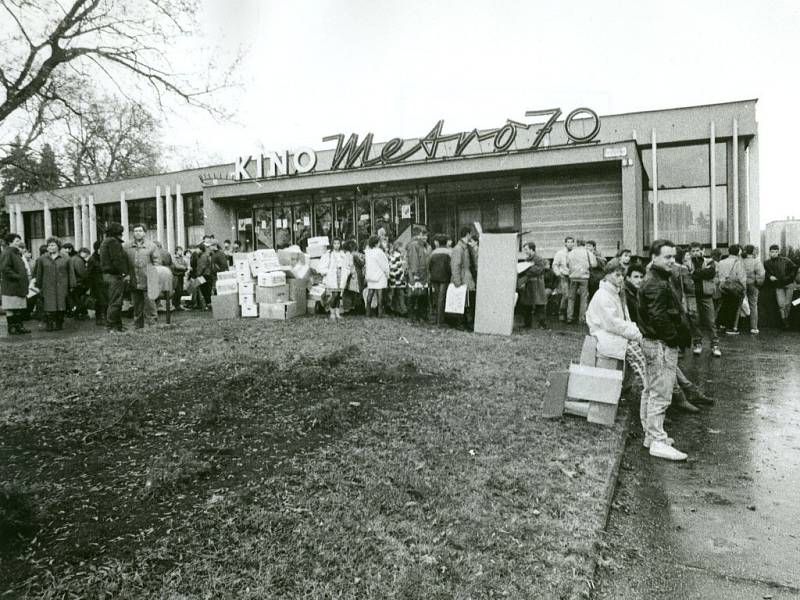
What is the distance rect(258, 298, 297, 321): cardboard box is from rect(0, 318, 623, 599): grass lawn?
15.1ft

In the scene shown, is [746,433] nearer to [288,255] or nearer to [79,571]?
[79,571]

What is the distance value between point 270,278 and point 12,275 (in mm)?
4786

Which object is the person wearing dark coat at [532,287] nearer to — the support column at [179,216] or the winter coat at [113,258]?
the winter coat at [113,258]

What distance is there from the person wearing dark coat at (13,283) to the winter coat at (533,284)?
9811 millimetres

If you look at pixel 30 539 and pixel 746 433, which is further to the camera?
pixel 746 433

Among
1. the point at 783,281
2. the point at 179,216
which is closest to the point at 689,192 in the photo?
the point at 783,281

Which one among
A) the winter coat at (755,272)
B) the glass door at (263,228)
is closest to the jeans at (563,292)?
the winter coat at (755,272)

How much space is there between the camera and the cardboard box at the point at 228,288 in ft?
42.9

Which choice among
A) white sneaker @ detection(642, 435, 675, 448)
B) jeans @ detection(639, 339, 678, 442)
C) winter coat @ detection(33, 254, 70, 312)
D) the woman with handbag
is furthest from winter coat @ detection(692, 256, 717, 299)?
winter coat @ detection(33, 254, 70, 312)

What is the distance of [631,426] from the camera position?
6.39 meters

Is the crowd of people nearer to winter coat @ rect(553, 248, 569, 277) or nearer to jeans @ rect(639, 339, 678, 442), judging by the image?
jeans @ rect(639, 339, 678, 442)

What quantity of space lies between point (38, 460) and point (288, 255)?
9.40m

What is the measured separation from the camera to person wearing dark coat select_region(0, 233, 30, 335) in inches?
444

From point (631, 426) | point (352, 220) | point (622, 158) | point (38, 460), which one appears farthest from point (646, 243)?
point (38, 460)
